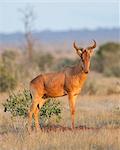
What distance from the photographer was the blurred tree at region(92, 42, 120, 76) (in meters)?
Result: 44.4

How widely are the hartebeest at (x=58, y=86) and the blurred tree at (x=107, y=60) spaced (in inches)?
1073

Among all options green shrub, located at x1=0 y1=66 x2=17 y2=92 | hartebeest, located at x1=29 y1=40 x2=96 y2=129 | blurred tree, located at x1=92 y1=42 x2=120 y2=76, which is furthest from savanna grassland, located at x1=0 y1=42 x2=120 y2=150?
blurred tree, located at x1=92 y1=42 x2=120 y2=76

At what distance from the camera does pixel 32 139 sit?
42.6 feet

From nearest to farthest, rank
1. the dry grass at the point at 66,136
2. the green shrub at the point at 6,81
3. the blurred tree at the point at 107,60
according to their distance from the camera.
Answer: the dry grass at the point at 66,136, the green shrub at the point at 6,81, the blurred tree at the point at 107,60

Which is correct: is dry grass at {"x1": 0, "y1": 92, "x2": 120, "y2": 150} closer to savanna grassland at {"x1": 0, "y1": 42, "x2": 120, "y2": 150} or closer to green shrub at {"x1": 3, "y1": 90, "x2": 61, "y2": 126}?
savanna grassland at {"x1": 0, "y1": 42, "x2": 120, "y2": 150}

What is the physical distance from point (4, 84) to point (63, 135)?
14.1m

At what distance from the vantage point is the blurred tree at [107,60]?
44.4 metres

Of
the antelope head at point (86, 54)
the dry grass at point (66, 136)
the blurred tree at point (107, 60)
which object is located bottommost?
the dry grass at point (66, 136)

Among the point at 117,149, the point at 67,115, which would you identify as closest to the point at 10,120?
the point at 67,115

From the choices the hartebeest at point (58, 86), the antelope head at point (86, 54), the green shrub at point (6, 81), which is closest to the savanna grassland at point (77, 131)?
the hartebeest at point (58, 86)

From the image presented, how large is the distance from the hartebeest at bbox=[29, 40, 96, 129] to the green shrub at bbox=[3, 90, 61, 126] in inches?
24.5

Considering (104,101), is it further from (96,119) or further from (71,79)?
(71,79)

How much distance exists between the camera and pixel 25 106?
16.2 m

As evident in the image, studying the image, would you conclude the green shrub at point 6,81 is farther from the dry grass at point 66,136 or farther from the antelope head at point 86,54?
the antelope head at point 86,54
